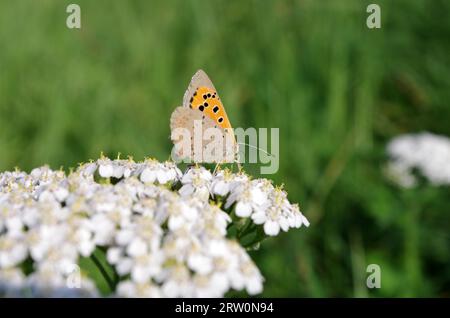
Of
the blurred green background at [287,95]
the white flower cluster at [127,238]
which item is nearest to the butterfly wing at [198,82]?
the white flower cluster at [127,238]

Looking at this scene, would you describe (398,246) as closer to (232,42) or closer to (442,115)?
(442,115)

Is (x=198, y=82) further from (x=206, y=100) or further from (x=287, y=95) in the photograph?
(x=287, y=95)

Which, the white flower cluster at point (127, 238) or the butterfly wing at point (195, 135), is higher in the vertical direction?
the butterfly wing at point (195, 135)

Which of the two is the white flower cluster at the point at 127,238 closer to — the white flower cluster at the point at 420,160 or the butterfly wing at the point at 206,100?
the butterfly wing at the point at 206,100

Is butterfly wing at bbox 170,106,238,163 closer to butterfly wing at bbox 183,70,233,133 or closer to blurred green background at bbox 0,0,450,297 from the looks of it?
butterfly wing at bbox 183,70,233,133

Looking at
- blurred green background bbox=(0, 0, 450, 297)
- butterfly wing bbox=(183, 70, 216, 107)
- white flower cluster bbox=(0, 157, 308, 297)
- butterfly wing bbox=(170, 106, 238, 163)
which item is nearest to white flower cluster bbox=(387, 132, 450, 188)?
blurred green background bbox=(0, 0, 450, 297)

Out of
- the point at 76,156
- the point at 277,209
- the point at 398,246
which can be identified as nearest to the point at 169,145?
the point at 76,156

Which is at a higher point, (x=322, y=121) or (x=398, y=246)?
(x=322, y=121)
